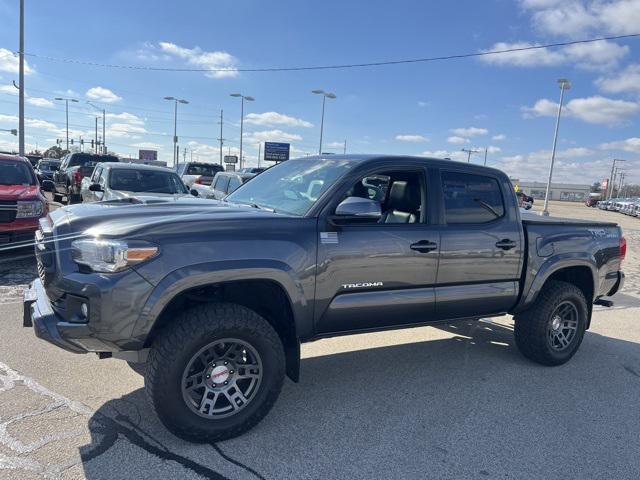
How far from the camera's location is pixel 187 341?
301cm

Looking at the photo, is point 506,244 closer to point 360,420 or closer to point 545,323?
point 545,323

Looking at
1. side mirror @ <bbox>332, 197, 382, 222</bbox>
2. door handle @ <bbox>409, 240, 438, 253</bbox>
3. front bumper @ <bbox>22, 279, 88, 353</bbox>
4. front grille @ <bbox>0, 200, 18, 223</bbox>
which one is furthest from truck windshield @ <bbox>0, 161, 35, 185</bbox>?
door handle @ <bbox>409, 240, 438, 253</bbox>

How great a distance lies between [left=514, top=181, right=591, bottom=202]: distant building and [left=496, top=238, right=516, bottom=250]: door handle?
411 feet

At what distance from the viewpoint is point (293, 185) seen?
13.6 feet

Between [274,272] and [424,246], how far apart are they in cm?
134

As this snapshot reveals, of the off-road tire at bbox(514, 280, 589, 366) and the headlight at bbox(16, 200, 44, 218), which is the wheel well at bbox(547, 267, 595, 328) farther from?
the headlight at bbox(16, 200, 44, 218)

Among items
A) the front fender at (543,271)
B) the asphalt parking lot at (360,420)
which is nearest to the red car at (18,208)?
the asphalt parking lot at (360,420)

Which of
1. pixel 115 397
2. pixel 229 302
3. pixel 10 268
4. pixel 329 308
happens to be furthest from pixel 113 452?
pixel 10 268

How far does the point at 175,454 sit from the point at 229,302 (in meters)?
0.99

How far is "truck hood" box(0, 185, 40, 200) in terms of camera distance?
751 cm

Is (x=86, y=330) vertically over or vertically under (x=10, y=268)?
over

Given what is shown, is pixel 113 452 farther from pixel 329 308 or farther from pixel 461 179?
pixel 461 179

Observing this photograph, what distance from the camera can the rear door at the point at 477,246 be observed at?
4137 mm

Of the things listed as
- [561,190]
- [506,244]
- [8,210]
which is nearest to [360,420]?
[506,244]
